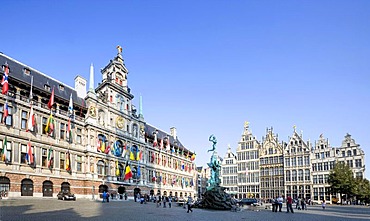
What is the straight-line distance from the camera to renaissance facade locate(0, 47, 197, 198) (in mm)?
39969

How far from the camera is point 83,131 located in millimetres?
51000

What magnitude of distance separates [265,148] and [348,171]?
28109mm

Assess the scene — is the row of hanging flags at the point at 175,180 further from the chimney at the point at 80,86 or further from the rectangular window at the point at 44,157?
the rectangular window at the point at 44,157

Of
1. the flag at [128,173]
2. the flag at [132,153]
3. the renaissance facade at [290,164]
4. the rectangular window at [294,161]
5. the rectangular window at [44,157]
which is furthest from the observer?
the rectangular window at [294,161]

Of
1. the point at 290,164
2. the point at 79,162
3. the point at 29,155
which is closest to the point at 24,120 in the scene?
the point at 29,155

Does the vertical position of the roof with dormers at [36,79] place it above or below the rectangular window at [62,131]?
above

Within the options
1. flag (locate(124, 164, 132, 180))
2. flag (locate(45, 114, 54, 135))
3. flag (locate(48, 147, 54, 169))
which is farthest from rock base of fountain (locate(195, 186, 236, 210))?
flag (locate(124, 164, 132, 180))

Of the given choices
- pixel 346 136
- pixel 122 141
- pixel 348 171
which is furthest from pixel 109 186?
pixel 346 136

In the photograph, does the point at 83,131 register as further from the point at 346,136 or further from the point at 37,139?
the point at 346,136

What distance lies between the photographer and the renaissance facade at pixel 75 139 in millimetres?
39969

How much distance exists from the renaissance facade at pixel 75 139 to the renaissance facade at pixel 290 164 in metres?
29.0

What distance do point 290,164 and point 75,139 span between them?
56.9 m

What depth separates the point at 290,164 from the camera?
281ft

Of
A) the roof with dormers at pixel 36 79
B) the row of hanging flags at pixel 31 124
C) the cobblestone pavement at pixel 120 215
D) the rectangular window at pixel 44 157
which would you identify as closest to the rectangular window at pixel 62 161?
the row of hanging flags at pixel 31 124
